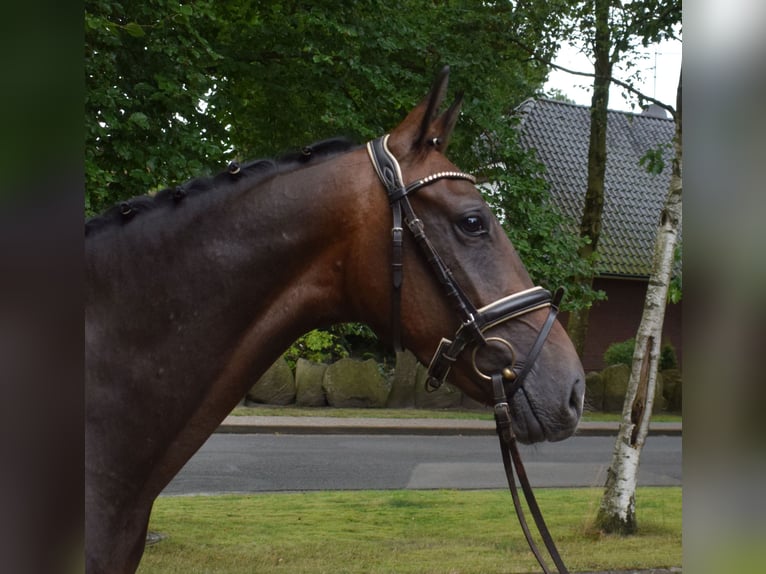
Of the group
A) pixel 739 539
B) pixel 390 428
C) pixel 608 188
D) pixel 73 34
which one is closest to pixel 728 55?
pixel 739 539

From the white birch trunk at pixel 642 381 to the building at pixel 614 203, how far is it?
10.9 meters

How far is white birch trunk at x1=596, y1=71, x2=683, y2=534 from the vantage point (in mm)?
6742

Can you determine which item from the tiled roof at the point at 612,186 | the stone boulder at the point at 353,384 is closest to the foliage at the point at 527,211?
the stone boulder at the point at 353,384

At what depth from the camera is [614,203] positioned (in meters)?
19.8

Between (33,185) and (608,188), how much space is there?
20.2 metres

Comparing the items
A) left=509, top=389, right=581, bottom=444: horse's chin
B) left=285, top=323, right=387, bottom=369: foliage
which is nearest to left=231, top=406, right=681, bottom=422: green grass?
left=285, top=323, right=387, bottom=369: foliage

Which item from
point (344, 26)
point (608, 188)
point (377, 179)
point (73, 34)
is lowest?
point (608, 188)

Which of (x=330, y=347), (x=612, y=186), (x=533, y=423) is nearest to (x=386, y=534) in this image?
(x=533, y=423)

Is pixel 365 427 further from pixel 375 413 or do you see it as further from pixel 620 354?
pixel 620 354

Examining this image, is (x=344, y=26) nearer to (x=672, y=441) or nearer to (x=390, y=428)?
(x=390, y=428)

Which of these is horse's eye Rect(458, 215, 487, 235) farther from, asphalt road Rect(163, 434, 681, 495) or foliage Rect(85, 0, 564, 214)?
asphalt road Rect(163, 434, 681, 495)

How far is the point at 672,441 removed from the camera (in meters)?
14.8

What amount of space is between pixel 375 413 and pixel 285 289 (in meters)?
13.9

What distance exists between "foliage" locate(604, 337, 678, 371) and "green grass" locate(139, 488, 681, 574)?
1041cm
